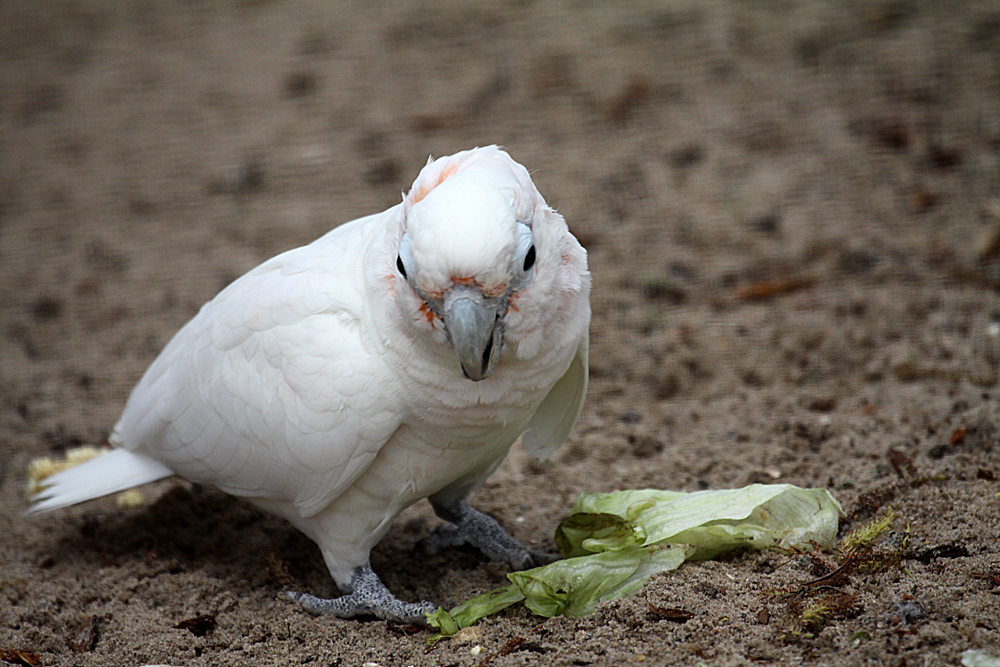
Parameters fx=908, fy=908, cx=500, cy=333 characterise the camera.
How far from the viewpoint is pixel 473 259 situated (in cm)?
238

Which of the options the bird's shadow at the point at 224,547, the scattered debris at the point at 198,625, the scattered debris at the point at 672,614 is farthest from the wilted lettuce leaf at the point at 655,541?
the scattered debris at the point at 198,625

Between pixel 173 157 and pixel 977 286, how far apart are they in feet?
18.1

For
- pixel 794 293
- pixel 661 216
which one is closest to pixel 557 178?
pixel 661 216

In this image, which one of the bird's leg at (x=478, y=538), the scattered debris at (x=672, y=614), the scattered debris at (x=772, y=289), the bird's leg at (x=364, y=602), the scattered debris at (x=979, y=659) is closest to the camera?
the scattered debris at (x=979, y=659)

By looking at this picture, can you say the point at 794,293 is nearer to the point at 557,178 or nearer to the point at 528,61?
the point at 557,178

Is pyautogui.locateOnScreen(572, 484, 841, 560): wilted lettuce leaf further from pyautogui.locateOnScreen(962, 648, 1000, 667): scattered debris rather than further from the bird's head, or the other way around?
the bird's head

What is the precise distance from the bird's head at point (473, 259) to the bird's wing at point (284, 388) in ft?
1.22

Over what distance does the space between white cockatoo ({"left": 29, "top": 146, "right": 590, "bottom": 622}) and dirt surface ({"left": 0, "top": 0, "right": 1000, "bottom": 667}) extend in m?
0.37

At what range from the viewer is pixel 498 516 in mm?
3955

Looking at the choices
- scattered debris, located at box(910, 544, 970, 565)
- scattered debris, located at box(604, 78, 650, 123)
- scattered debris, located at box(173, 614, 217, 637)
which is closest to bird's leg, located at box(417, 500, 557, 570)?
scattered debris, located at box(173, 614, 217, 637)

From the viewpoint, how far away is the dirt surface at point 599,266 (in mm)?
2971

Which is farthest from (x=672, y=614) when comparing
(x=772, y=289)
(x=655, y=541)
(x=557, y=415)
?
(x=772, y=289)

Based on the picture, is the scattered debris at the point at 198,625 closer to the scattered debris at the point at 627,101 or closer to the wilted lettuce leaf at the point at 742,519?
the wilted lettuce leaf at the point at 742,519

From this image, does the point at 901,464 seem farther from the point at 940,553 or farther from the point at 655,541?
the point at 655,541
